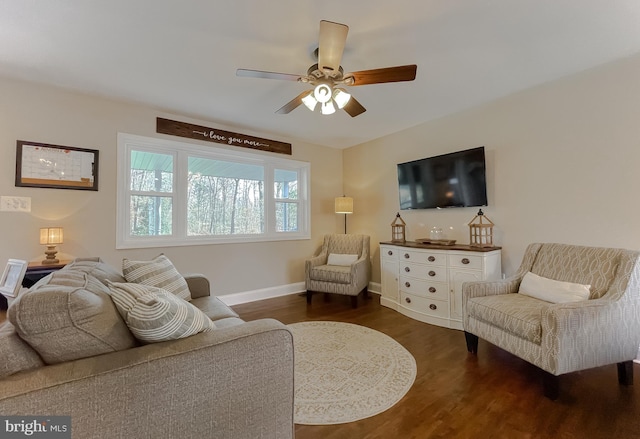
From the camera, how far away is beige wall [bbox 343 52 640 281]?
230 centimetres

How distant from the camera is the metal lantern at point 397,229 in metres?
3.96

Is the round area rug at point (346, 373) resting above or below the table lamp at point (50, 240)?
below

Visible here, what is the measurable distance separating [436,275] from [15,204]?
422 cm

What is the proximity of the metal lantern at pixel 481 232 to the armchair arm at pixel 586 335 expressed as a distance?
1.27 m

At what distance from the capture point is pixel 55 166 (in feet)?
9.18

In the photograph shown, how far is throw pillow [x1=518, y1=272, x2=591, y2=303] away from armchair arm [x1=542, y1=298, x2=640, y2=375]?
146 millimetres

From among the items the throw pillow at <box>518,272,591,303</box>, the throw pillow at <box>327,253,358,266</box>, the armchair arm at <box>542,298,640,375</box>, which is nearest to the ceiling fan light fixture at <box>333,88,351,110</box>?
the armchair arm at <box>542,298,640,375</box>

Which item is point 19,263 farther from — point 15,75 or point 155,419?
point 155,419

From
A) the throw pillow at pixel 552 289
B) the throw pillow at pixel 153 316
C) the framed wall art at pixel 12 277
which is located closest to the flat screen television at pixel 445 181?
the throw pillow at pixel 552 289

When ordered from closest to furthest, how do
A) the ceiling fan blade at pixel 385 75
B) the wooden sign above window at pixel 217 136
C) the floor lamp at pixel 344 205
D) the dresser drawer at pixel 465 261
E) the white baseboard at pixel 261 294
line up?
the ceiling fan blade at pixel 385 75, the dresser drawer at pixel 465 261, the wooden sign above window at pixel 217 136, the white baseboard at pixel 261 294, the floor lamp at pixel 344 205

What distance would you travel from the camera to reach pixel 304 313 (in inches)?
136

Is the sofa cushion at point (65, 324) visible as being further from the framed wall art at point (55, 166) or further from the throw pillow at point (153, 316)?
the framed wall art at point (55, 166)

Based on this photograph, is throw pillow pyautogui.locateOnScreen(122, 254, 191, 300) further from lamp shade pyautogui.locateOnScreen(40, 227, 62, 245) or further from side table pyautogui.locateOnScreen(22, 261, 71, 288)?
lamp shade pyautogui.locateOnScreen(40, 227, 62, 245)

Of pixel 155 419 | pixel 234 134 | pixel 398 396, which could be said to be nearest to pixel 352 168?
pixel 234 134
